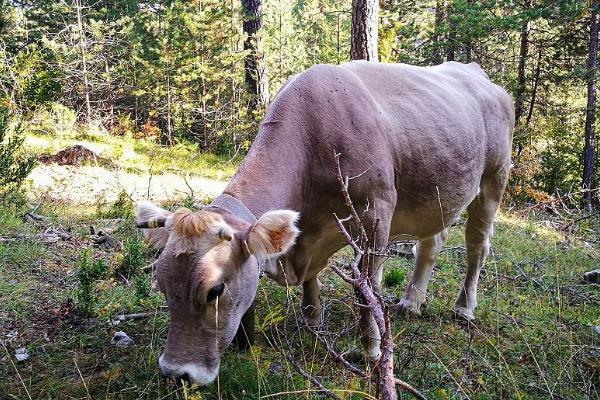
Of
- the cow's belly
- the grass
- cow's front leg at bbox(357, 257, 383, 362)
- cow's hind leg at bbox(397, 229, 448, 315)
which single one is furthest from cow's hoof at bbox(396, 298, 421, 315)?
the grass

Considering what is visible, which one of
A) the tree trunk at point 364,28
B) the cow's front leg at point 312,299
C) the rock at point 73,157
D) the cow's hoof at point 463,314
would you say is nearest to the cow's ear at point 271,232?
the cow's front leg at point 312,299

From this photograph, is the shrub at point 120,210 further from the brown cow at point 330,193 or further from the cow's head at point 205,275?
the cow's head at point 205,275

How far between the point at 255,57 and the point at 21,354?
1323cm

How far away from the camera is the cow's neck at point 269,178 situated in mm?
3178

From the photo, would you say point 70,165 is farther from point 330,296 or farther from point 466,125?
point 466,125

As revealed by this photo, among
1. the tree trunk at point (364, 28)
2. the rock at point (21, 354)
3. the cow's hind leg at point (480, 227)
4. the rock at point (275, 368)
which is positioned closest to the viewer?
the rock at point (275, 368)

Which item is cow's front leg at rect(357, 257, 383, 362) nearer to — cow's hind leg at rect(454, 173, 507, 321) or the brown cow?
the brown cow

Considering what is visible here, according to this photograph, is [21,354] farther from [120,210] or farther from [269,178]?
[120,210]

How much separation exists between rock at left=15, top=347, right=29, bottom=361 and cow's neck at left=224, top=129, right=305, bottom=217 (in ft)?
5.64

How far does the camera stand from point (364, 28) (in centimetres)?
812

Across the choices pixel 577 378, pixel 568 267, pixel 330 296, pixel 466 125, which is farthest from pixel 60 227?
pixel 568 267

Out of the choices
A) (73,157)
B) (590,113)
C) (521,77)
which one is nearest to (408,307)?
(73,157)

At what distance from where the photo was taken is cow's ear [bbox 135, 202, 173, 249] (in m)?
2.88

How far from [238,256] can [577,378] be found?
92.1 inches
